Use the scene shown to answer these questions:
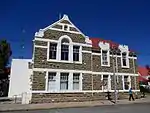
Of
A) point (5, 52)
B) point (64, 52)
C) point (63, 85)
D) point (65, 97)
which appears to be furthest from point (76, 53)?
point (5, 52)

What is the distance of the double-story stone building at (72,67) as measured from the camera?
2222 cm

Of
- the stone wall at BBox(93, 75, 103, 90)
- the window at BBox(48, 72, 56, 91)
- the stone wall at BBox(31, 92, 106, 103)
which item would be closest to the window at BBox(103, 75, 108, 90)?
the stone wall at BBox(93, 75, 103, 90)

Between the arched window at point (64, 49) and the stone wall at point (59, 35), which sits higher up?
the stone wall at point (59, 35)

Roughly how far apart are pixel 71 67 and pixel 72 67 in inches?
5.1

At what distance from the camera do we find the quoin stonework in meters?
22.2

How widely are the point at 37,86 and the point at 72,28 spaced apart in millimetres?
8540

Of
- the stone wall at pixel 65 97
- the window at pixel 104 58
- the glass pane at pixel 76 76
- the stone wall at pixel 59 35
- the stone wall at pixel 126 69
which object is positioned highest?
the stone wall at pixel 59 35

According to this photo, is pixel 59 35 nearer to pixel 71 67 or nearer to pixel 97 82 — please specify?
pixel 71 67

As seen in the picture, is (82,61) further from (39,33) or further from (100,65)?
(39,33)

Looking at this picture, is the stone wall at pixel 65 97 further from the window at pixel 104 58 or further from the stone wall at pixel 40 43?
the stone wall at pixel 40 43

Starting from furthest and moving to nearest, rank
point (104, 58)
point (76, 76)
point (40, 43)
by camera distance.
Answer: point (104, 58) < point (76, 76) < point (40, 43)

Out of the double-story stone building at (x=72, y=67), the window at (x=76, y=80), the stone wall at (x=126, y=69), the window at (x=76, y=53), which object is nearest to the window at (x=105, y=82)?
the double-story stone building at (x=72, y=67)

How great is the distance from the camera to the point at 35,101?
21.3 m

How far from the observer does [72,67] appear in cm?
2391
